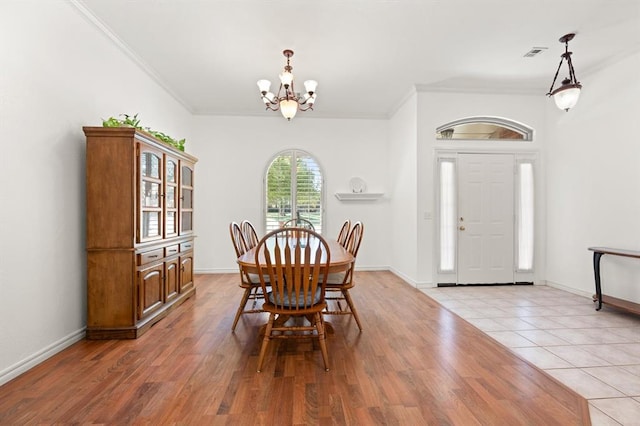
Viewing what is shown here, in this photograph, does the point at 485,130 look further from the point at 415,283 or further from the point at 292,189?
the point at 292,189

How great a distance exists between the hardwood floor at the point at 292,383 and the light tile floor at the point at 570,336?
0.17 m

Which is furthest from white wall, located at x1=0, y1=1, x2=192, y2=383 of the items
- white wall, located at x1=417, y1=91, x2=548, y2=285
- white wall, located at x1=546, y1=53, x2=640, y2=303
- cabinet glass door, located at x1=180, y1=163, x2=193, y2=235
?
white wall, located at x1=546, y1=53, x2=640, y2=303

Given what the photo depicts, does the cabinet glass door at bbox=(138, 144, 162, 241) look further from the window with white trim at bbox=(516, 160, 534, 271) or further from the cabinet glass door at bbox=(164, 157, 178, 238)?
the window with white trim at bbox=(516, 160, 534, 271)

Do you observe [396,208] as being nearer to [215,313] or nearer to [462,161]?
[462,161]

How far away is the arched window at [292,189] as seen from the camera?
222 inches

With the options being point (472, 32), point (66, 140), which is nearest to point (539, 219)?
point (472, 32)

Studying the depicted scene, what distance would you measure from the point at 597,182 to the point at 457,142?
177cm

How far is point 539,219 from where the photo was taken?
474 cm

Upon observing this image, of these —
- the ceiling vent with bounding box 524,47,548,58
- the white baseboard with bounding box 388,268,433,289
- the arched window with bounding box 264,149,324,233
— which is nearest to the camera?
the ceiling vent with bounding box 524,47,548,58

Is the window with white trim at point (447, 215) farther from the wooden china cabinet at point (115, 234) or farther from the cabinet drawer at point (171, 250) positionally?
the wooden china cabinet at point (115, 234)

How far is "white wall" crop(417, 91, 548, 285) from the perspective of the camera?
4535 millimetres

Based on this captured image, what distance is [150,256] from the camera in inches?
116

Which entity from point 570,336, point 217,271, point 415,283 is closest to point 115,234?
point 217,271

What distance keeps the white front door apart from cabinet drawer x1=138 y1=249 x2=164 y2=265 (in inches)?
160
